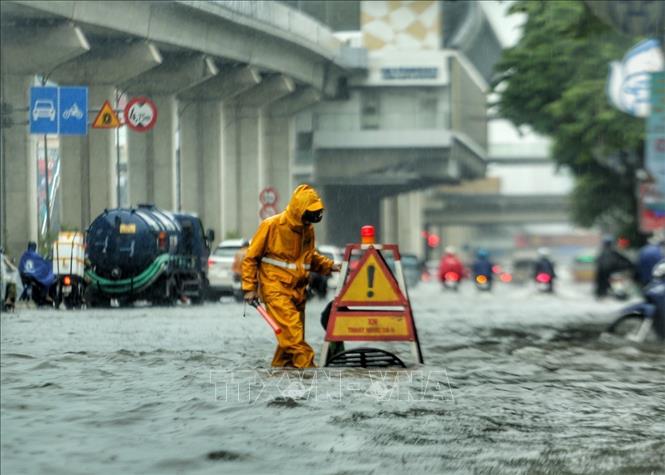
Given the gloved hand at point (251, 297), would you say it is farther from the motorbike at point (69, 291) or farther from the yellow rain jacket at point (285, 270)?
the motorbike at point (69, 291)

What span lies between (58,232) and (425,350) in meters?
18.9

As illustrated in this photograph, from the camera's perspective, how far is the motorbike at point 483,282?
1977 inches

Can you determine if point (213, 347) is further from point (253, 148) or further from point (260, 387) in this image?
point (253, 148)

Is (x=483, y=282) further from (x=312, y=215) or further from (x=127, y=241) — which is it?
(x=312, y=215)

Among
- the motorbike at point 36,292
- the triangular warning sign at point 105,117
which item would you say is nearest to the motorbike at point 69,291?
the motorbike at point 36,292

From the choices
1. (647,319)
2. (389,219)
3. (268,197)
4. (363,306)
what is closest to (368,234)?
(363,306)

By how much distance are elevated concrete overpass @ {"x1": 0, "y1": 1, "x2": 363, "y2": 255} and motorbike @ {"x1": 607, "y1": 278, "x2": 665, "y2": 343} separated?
56.4 feet

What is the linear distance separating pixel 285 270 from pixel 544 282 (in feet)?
113

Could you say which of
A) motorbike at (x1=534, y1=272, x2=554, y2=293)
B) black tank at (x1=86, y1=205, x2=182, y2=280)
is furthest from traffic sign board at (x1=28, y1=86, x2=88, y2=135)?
motorbike at (x1=534, y1=272, x2=554, y2=293)

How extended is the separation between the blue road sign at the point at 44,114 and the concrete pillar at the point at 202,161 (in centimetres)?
1263

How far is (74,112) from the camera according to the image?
106 ft

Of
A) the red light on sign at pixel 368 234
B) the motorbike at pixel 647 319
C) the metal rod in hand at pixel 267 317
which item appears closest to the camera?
the metal rod in hand at pixel 267 317

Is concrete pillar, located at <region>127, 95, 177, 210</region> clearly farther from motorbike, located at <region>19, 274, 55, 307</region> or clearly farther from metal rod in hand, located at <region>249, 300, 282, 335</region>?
metal rod in hand, located at <region>249, 300, 282, 335</region>

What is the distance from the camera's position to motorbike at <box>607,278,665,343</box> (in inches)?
778
